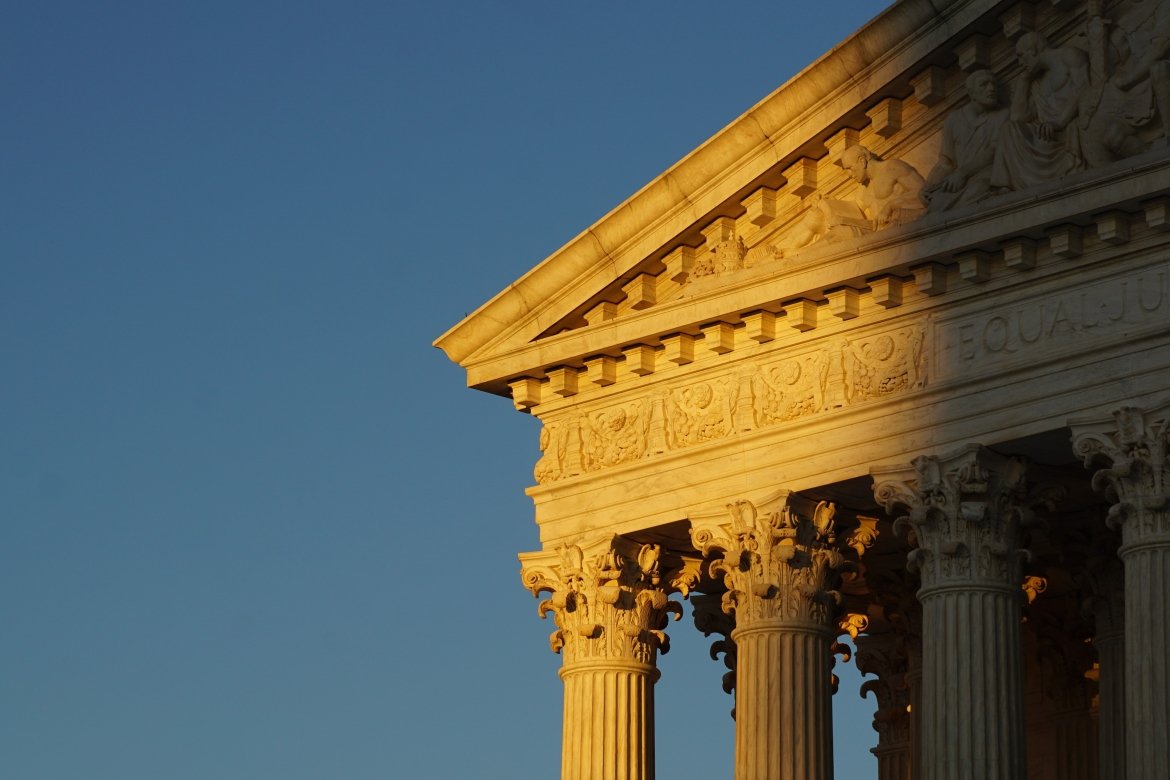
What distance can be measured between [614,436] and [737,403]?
8.54 ft

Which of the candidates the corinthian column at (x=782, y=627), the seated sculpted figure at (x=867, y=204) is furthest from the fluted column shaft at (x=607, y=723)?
the seated sculpted figure at (x=867, y=204)

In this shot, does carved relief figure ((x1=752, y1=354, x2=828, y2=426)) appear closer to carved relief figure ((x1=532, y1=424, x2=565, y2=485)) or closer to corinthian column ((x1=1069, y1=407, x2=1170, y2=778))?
carved relief figure ((x1=532, y1=424, x2=565, y2=485))

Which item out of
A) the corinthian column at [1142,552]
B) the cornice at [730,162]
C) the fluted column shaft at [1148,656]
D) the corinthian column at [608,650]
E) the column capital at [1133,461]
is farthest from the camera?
the corinthian column at [608,650]

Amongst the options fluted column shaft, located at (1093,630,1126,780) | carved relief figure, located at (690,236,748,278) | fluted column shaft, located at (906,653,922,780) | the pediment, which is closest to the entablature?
the pediment

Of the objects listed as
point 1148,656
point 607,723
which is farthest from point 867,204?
point 607,723

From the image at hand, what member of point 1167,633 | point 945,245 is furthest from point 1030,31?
point 1167,633

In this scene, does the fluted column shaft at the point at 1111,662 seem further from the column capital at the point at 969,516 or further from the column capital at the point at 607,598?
the column capital at the point at 607,598

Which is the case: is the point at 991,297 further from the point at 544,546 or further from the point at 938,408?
the point at 544,546

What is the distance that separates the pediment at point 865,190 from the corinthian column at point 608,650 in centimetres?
297

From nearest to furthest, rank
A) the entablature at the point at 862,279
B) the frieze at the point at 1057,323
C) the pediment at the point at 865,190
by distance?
the frieze at the point at 1057,323 < the entablature at the point at 862,279 < the pediment at the point at 865,190

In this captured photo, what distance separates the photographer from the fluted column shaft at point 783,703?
4600 cm

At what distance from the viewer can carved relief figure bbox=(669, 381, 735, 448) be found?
4775 cm

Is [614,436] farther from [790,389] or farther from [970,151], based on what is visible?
[970,151]

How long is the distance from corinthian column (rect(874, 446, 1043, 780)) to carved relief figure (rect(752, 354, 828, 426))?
2.10 m
